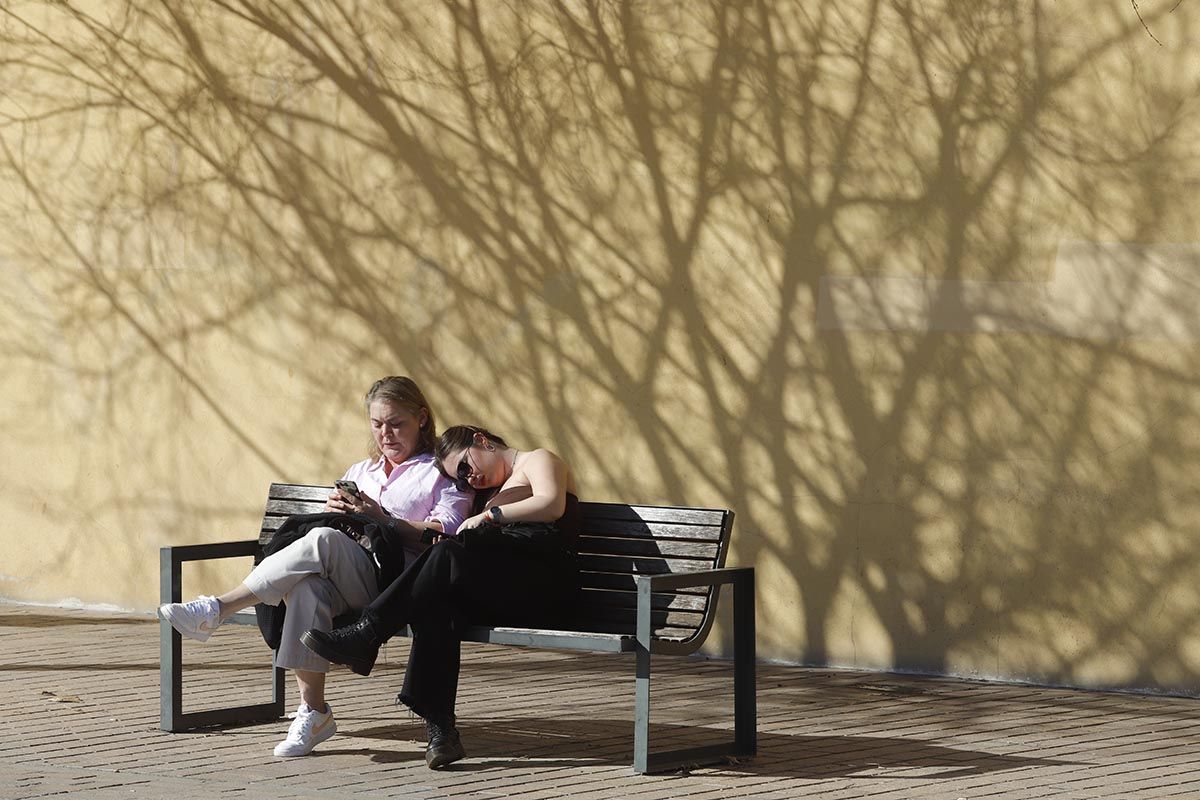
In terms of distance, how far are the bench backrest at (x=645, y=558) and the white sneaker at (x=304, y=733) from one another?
928mm

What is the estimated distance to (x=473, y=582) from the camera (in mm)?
6703

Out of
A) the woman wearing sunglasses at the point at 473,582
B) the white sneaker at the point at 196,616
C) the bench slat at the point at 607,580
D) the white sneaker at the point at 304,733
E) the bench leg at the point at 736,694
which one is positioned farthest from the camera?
the bench slat at the point at 607,580

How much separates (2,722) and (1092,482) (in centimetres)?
443

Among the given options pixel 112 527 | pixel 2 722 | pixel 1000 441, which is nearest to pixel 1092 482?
pixel 1000 441

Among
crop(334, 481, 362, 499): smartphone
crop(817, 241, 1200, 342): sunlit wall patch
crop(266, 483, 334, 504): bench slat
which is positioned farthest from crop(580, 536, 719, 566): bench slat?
crop(817, 241, 1200, 342): sunlit wall patch

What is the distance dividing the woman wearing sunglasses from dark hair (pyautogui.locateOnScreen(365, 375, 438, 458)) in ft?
0.61

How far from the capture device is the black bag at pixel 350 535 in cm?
690

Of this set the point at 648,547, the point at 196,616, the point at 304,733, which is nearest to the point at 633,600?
the point at 648,547

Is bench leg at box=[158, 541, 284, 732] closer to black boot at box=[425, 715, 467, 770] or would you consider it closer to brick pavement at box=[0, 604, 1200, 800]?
brick pavement at box=[0, 604, 1200, 800]

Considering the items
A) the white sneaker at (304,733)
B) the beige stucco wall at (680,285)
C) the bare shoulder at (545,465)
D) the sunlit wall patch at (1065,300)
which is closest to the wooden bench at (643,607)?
the bare shoulder at (545,465)

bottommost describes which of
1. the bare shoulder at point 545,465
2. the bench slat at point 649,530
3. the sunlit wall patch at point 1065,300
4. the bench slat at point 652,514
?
the bench slat at point 649,530

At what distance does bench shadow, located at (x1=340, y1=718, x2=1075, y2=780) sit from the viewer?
665cm

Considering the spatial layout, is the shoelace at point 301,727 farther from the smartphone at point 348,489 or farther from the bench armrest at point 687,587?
the bench armrest at point 687,587

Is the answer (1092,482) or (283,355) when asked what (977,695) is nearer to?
(1092,482)
